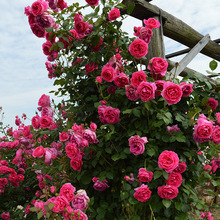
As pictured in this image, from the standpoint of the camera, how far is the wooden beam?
111 inches

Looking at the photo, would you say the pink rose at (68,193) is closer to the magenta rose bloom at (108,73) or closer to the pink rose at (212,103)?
the magenta rose bloom at (108,73)

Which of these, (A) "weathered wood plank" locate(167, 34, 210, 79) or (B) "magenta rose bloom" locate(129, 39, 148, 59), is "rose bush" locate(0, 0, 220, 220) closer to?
(B) "magenta rose bloom" locate(129, 39, 148, 59)

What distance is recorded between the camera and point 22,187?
3.04 m

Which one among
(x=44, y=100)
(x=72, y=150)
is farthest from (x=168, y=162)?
(x=44, y=100)

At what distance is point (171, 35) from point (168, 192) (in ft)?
8.77

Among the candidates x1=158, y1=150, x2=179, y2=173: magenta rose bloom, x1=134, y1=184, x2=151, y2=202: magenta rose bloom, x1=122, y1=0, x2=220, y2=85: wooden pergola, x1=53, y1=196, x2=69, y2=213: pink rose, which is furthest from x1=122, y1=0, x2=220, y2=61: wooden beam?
x1=53, y1=196, x2=69, y2=213: pink rose

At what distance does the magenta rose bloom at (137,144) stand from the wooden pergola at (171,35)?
2.17ft

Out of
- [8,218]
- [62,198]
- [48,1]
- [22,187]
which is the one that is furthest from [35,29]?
[8,218]

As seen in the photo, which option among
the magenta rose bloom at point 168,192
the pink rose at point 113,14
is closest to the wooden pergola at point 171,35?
the pink rose at point 113,14

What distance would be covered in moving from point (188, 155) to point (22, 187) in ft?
7.19

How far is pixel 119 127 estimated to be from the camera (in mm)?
2031

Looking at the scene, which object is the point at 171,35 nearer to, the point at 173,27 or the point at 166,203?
the point at 173,27

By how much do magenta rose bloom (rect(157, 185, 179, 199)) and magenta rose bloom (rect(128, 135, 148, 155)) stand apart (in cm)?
30

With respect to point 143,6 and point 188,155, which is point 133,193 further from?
point 143,6
